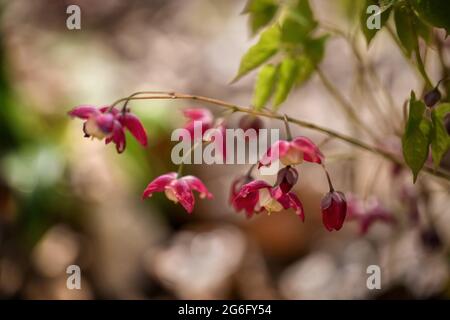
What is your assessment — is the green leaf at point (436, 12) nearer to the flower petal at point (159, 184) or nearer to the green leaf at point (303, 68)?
the green leaf at point (303, 68)

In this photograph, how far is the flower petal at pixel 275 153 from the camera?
92cm

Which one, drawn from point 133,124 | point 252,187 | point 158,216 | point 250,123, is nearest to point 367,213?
point 250,123

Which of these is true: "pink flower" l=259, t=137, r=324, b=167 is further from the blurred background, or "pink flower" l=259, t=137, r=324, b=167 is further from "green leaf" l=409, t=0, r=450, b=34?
the blurred background

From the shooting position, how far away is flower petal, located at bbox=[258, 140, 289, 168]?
915mm

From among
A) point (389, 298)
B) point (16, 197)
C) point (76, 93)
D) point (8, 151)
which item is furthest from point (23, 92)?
point (389, 298)

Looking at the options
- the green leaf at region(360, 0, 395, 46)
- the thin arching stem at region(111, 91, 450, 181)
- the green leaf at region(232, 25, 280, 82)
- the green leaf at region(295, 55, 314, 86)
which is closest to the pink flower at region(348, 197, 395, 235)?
the thin arching stem at region(111, 91, 450, 181)

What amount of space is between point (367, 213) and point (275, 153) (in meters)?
0.52

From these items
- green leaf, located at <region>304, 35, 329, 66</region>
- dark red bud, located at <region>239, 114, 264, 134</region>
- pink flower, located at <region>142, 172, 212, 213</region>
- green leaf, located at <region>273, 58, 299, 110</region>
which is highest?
green leaf, located at <region>304, 35, 329, 66</region>

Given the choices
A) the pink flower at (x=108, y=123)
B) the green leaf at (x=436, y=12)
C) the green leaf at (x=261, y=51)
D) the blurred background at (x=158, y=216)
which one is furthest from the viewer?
the blurred background at (x=158, y=216)

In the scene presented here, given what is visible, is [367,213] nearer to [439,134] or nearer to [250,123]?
[250,123]

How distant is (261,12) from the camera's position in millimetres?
1161

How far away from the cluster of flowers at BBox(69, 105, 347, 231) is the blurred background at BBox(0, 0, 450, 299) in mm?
780

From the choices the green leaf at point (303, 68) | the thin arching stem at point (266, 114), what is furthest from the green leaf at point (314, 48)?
the thin arching stem at point (266, 114)

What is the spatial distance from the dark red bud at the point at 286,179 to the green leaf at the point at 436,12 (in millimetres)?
256
